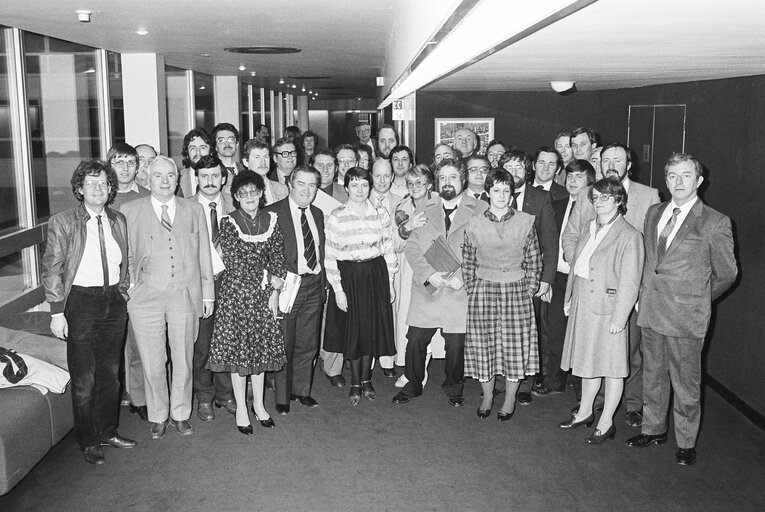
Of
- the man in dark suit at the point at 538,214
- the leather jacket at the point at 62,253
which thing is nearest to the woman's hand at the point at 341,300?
the man in dark suit at the point at 538,214

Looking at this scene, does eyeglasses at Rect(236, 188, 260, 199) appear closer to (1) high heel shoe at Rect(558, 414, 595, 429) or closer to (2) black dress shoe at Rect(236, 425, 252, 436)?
(2) black dress shoe at Rect(236, 425, 252, 436)

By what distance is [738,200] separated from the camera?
604 cm

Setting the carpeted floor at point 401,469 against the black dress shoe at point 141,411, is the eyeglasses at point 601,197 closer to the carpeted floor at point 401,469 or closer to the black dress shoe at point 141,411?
the carpeted floor at point 401,469

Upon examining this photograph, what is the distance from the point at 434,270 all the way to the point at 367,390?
3.80 feet

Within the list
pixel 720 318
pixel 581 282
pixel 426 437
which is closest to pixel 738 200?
pixel 720 318

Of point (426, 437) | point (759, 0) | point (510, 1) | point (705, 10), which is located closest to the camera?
point (510, 1)

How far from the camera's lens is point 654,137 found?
26.3ft

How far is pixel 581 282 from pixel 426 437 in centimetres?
148

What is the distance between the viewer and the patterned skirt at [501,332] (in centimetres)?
541

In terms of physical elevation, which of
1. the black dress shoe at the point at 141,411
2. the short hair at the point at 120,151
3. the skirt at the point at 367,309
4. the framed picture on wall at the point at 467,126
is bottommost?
the black dress shoe at the point at 141,411

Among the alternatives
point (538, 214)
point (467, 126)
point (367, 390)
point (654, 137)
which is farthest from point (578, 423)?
point (467, 126)

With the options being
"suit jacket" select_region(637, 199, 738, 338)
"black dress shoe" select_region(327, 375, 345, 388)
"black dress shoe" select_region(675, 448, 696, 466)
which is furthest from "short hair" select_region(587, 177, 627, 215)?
"black dress shoe" select_region(327, 375, 345, 388)

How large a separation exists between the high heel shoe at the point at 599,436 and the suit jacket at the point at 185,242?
2.69 meters

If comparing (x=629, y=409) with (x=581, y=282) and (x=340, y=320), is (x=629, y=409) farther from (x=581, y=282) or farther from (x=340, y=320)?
(x=340, y=320)
